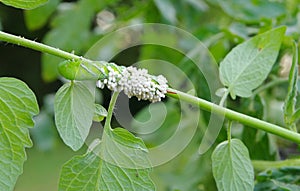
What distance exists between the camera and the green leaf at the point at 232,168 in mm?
284

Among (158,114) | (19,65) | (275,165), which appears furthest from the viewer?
(19,65)

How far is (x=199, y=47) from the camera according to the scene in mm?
560

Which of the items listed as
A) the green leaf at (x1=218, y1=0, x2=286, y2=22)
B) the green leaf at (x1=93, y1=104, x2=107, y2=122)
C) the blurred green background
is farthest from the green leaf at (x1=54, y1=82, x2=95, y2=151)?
the green leaf at (x1=218, y1=0, x2=286, y2=22)

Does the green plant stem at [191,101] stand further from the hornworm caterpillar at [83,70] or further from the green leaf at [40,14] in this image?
the green leaf at [40,14]

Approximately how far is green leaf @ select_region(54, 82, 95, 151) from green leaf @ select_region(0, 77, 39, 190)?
1 centimetres

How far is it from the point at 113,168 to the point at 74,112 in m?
0.03

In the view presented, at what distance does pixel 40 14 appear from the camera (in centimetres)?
59

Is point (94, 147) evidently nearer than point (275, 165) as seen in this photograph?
Yes

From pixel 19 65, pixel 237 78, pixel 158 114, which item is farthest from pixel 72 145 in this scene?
pixel 19 65

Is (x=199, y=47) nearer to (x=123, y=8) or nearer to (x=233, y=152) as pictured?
(x=123, y=8)

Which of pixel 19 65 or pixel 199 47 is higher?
pixel 199 47

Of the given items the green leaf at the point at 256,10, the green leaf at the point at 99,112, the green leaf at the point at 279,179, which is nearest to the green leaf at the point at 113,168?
the green leaf at the point at 99,112

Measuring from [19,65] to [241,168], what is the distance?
1637 millimetres

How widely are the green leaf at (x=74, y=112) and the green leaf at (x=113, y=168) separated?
2 centimetres
